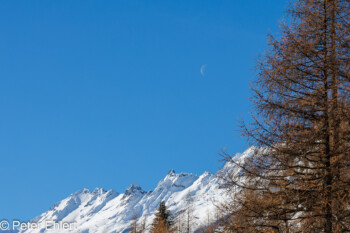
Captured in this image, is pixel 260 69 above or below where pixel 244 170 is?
above

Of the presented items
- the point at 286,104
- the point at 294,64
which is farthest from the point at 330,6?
the point at 286,104

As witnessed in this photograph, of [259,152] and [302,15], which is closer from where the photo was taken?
[259,152]

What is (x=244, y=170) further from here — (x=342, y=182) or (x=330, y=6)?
(x=330, y=6)

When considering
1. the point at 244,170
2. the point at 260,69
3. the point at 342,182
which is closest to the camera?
the point at 342,182

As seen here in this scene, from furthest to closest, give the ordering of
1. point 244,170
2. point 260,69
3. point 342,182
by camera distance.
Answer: point 260,69, point 244,170, point 342,182

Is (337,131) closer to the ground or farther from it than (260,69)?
closer to the ground

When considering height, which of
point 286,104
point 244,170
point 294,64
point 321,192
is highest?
point 294,64

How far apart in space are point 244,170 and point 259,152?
0.51 m

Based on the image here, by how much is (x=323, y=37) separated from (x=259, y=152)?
118 inches

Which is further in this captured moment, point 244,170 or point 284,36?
point 284,36

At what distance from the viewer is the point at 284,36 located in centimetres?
1030

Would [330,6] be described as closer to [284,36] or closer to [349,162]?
[284,36]

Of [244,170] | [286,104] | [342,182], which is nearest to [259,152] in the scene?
[244,170]

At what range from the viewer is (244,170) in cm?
955
